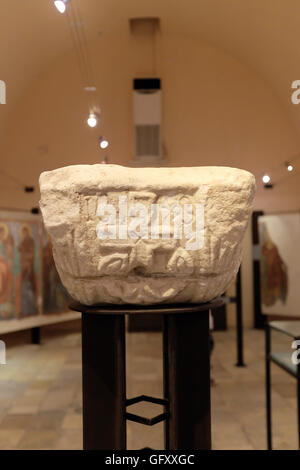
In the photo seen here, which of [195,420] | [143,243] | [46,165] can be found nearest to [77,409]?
[195,420]

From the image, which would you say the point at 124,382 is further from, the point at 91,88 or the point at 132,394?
the point at 91,88

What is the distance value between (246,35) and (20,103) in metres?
3.85

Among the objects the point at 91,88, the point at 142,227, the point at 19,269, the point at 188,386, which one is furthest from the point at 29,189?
the point at 188,386

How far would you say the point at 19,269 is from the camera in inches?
255

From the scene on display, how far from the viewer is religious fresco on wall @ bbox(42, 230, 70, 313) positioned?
6887 mm

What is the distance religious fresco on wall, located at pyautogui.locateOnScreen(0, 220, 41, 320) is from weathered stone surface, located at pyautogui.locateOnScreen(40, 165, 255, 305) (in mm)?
4679

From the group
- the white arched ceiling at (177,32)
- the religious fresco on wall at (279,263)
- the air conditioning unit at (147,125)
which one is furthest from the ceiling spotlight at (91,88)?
the religious fresco on wall at (279,263)

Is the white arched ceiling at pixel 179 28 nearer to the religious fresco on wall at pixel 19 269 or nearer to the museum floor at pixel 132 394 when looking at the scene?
the religious fresco on wall at pixel 19 269

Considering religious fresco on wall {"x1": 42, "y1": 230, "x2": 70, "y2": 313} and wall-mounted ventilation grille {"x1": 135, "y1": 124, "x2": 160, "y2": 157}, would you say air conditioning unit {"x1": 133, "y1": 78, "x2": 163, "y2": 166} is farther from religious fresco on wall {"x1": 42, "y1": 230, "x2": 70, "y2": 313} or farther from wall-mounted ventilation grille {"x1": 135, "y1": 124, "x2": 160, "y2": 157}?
religious fresco on wall {"x1": 42, "y1": 230, "x2": 70, "y2": 313}

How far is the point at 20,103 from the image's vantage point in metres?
7.09

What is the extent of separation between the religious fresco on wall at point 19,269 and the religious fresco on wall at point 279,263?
3.95 meters

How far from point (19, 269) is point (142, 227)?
16.8ft

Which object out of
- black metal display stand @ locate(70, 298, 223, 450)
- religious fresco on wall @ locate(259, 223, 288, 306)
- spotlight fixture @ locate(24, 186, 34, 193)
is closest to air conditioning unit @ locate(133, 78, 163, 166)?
spotlight fixture @ locate(24, 186, 34, 193)

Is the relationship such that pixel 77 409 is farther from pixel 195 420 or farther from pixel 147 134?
pixel 147 134
